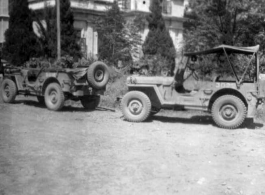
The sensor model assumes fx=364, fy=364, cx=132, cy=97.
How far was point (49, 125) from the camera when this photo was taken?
8.86 meters

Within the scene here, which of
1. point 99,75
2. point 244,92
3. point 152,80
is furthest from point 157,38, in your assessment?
point 244,92

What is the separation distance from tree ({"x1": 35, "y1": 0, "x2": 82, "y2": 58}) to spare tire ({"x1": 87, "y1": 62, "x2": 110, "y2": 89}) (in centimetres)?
965

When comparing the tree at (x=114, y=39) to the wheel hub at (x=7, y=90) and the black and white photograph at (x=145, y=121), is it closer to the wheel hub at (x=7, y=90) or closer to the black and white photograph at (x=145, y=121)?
the black and white photograph at (x=145, y=121)

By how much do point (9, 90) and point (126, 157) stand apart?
7.99 metres

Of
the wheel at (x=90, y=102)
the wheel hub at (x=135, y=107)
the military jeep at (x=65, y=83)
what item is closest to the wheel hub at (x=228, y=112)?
the wheel hub at (x=135, y=107)

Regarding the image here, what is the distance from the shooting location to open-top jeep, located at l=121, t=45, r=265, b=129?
8.69 metres

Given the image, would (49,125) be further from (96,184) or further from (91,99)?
(96,184)

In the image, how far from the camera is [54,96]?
11.2 metres

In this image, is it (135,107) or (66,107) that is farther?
(66,107)

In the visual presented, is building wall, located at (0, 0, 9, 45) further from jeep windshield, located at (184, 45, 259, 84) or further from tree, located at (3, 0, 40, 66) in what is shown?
jeep windshield, located at (184, 45, 259, 84)

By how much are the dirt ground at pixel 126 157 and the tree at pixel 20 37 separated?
1175cm

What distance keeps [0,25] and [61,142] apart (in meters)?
28.3

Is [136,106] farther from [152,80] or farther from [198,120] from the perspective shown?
[198,120]

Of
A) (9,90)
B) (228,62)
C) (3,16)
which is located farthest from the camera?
(3,16)
